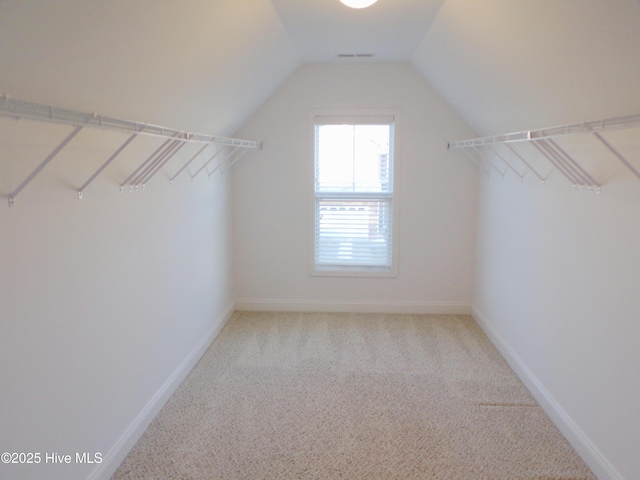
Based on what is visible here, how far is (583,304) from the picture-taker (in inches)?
88.8

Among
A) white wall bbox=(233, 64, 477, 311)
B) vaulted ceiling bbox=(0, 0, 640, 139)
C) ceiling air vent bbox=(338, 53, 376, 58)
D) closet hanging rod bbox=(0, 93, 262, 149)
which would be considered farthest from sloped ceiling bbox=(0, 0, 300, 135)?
white wall bbox=(233, 64, 477, 311)

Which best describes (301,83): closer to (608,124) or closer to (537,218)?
(537,218)


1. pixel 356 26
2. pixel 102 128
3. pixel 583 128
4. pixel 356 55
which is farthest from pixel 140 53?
pixel 356 55

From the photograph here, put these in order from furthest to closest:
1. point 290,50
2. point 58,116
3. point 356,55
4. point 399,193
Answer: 1. point 399,193
2. point 356,55
3. point 290,50
4. point 58,116

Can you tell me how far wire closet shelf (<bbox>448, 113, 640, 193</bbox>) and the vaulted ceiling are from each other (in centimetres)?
13

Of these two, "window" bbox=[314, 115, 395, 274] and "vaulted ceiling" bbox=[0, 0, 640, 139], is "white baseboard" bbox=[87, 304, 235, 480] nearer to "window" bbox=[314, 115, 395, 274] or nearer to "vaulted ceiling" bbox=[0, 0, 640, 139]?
"window" bbox=[314, 115, 395, 274]

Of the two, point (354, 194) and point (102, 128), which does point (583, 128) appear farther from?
point (354, 194)

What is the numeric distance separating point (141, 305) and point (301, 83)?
97.7 inches

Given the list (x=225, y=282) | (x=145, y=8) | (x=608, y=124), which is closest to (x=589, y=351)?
(x=608, y=124)

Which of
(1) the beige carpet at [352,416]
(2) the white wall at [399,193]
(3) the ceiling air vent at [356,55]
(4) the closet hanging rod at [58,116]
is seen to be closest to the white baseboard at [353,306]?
(2) the white wall at [399,193]

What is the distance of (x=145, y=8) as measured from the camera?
1573 millimetres

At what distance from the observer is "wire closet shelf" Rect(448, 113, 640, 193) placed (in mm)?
1709

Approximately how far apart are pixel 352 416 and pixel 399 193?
7.06ft

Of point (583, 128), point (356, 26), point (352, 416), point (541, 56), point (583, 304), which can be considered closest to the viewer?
point (583, 128)
